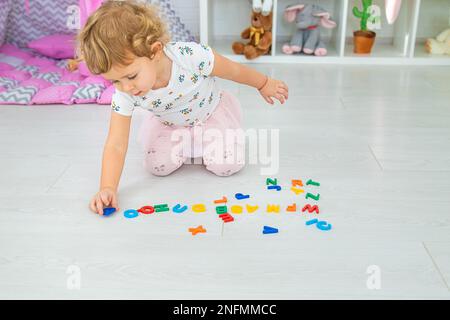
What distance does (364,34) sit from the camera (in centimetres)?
241

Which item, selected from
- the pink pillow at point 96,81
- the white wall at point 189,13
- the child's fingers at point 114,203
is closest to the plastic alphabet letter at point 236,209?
the child's fingers at point 114,203

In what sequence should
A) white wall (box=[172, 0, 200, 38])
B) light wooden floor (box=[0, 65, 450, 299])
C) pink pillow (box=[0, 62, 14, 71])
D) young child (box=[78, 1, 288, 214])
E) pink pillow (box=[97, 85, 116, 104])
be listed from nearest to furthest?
1. light wooden floor (box=[0, 65, 450, 299])
2. young child (box=[78, 1, 288, 214])
3. pink pillow (box=[97, 85, 116, 104])
4. pink pillow (box=[0, 62, 14, 71])
5. white wall (box=[172, 0, 200, 38])

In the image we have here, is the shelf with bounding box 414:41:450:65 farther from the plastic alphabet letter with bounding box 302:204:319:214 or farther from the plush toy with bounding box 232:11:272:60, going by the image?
the plastic alphabet letter with bounding box 302:204:319:214

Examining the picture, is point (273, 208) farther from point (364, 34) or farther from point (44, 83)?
point (364, 34)

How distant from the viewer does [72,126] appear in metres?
1.65

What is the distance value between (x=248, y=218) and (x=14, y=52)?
162 cm

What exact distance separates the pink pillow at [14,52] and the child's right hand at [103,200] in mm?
1343

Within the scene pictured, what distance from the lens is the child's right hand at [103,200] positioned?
3.79ft

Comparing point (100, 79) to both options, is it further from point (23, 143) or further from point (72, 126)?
point (23, 143)

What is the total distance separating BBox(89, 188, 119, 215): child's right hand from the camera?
116 cm

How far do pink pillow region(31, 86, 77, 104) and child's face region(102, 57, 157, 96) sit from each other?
82 cm

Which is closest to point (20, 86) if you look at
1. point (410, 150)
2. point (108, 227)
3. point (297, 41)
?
point (108, 227)

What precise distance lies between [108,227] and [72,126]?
2.08 ft

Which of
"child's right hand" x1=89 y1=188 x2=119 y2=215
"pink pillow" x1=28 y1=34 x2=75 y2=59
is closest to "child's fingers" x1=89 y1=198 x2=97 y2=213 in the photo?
"child's right hand" x1=89 y1=188 x2=119 y2=215
